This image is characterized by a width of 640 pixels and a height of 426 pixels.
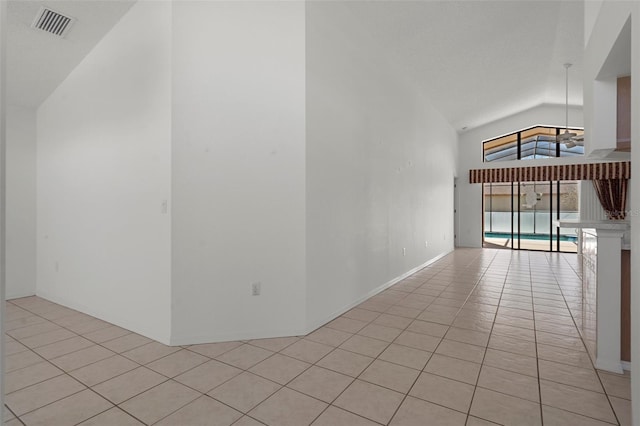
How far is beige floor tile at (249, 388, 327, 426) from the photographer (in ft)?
5.74

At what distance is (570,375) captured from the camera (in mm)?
2223

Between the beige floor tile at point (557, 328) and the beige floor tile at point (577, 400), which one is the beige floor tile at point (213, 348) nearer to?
the beige floor tile at point (577, 400)

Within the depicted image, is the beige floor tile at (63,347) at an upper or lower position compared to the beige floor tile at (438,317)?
lower

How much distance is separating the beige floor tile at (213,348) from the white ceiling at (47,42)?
3.27 meters

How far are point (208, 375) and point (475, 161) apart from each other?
981 cm

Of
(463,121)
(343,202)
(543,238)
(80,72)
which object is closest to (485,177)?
(463,121)

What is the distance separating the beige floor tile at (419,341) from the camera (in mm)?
2676

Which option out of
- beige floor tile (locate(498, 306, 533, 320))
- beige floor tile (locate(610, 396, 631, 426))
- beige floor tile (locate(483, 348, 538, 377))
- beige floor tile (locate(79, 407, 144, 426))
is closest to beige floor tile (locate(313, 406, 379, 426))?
beige floor tile (locate(79, 407, 144, 426))

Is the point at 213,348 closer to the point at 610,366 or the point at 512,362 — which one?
the point at 512,362

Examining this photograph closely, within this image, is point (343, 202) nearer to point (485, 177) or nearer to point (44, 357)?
point (44, 357)

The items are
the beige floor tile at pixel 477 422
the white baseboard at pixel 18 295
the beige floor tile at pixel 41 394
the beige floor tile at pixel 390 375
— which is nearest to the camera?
the beige floor tile at pixel 477 422

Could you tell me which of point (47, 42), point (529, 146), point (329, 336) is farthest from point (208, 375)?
point (529, 146)

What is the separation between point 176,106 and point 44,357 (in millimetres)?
2373

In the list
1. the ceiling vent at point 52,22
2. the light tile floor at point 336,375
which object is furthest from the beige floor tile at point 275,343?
the ceiling vent at point 52,22
